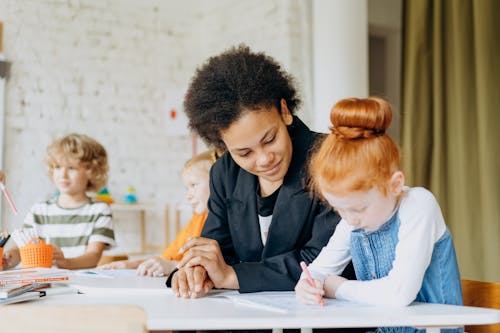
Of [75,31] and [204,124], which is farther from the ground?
[75,31]

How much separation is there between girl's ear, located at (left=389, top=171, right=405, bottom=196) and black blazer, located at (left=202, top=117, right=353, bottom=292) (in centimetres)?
26

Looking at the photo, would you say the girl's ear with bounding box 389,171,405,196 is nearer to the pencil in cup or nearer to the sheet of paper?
the sheet of paper

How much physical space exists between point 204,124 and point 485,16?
2369mm

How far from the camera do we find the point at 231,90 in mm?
1623

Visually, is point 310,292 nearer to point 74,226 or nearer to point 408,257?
point 408,257

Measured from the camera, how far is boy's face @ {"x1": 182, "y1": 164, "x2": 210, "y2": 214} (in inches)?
102

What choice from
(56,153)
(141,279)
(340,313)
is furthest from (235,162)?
(56,153)

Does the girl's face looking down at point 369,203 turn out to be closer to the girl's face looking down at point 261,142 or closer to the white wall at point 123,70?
the girl's face looking down at point 261,142

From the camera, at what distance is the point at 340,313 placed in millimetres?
1123

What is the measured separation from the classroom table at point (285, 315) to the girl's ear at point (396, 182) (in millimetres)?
252

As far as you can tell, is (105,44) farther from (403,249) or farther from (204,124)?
(403,249)

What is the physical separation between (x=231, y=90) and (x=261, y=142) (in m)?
0.17

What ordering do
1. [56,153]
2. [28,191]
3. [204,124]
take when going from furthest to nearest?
[28,191] < [56,153] < [204,124]

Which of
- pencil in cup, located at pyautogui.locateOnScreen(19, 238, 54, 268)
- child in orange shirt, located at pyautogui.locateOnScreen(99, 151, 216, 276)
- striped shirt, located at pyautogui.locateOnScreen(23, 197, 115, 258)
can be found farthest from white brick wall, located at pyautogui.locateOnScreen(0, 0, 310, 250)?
pencil in cup, located at pyautogui.locateOnScreen(19, 238, 54, 268)
